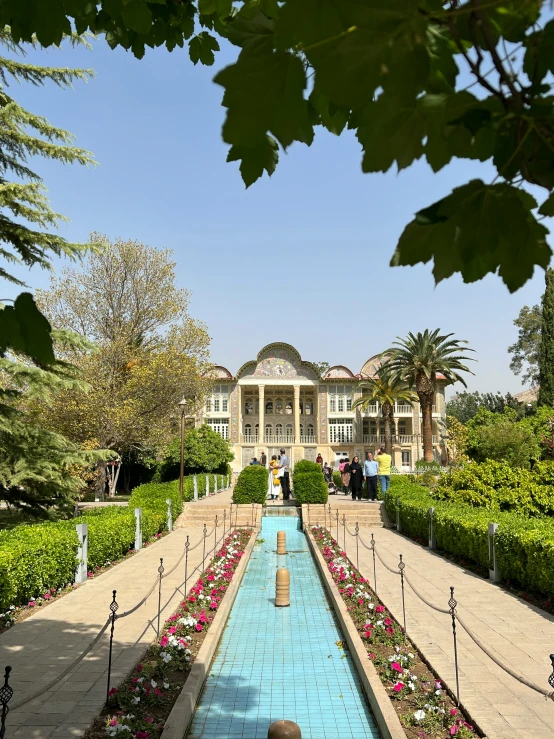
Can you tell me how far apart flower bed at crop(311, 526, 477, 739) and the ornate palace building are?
33.4m

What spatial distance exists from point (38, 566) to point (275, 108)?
8488 mm

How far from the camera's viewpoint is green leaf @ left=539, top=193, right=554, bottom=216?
1.11 m

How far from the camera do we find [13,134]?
1162 centimetres

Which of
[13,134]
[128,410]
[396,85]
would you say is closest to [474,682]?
[396,85]

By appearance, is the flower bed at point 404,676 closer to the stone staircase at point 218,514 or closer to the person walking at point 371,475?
the stone staircase at point 218,514

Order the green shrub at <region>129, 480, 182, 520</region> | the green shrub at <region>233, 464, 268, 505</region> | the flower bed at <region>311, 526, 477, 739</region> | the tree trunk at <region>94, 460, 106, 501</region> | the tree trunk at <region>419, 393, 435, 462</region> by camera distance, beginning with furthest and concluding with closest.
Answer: the tree trunk at <region>419, 393, 435, 462</region>, the tree trunk at <region>94, 460, 106, 501</region>, the green shrub at <region>233, 464, 268, 505</region>, the green shrub at <region>129, 480, 182, 520</region>, the flower bed at <region>311, 526, 477, 739</region>

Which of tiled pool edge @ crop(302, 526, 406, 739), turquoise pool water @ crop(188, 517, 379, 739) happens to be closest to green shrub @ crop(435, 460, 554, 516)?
turquoise pool water @ crop(188, 517, 379, 739)

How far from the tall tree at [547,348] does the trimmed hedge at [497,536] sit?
68.5 ft

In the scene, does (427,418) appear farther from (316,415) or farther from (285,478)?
(285,478)

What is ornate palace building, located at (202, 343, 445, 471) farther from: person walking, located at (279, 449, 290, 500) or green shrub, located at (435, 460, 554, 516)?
green shrub, located at (435, 460, 554, 516)

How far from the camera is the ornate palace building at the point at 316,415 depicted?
41844 millimetres

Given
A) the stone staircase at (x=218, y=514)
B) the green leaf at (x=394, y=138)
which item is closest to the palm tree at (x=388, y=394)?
the stone staircase at (x=218, y=514)

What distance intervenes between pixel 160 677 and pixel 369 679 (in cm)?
185

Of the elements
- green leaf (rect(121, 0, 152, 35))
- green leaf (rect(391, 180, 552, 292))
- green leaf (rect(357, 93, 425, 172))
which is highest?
green leaf (rect(121, 0, 152, 35))
